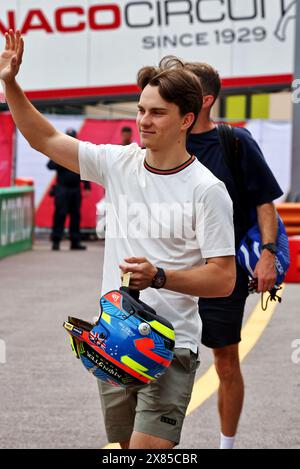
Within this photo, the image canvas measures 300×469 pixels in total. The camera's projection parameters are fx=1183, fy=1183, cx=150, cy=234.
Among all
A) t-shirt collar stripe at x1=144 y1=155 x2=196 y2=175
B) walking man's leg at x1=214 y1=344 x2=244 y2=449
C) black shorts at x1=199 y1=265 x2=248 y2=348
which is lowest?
walking man's leg at x1=214 y1=344 x2=244 y2=449

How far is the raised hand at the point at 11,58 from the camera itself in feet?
13.8

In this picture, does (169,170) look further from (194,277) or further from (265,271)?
(265,271)

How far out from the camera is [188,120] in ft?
13.9

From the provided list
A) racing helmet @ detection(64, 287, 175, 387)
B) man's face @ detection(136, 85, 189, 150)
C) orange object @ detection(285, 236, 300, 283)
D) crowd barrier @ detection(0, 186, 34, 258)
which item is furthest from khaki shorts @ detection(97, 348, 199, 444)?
crowd barrier @ detection(0, 186, 34, 258)

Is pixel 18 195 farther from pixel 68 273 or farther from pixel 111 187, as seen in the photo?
pixel 111 187

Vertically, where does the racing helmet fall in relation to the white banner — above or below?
below

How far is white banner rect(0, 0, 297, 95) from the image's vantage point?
69.0 feet

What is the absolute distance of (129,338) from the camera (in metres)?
3.88

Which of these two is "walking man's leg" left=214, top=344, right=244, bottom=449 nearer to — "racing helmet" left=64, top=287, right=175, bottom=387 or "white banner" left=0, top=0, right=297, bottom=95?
"racing helmet" left=64, top=287, right=175, bottom=387

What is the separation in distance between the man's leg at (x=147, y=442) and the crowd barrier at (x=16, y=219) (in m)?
13.1

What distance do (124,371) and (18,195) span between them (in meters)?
15.0

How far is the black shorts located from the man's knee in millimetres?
66

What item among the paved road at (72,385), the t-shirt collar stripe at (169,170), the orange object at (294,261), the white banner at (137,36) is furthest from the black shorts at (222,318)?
the white banner at (137,36)

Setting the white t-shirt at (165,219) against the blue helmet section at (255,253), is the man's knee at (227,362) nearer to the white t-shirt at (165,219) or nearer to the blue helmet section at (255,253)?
the blue helmet section at (255,253)
